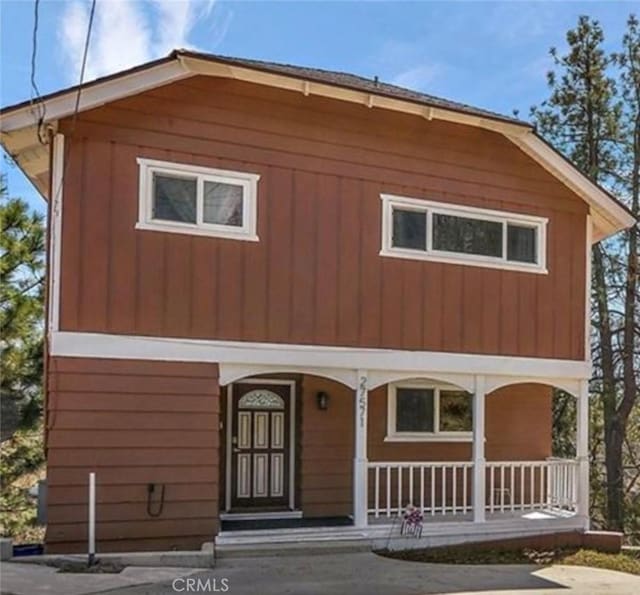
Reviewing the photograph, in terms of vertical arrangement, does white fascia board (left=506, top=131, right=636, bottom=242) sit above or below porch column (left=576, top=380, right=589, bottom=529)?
above

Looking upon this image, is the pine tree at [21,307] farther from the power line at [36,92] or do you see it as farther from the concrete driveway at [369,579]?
the concrete driveway at [369,579]

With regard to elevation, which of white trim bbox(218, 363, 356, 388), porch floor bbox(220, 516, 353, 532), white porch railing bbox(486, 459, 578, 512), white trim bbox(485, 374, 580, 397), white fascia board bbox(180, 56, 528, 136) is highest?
white fascia board bbox(180, 56, 528, 136)

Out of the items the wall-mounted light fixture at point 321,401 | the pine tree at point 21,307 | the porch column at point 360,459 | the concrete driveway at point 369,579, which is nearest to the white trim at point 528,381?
the porch column at point 360,459

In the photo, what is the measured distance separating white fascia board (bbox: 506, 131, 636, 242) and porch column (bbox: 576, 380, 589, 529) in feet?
8.88

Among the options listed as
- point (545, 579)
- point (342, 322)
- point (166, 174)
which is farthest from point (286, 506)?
point (166, 174)

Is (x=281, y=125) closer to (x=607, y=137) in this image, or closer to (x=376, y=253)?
(x=376, y=253)

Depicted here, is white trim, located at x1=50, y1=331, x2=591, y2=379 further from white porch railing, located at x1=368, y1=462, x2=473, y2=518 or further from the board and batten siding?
white porch railing, located at x1=368, y1=462, x2=473, y2=518

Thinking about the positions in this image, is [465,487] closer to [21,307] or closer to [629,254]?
[21,307]

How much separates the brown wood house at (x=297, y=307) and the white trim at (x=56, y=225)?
0.03 m

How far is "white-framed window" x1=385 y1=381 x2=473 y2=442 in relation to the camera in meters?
11.6

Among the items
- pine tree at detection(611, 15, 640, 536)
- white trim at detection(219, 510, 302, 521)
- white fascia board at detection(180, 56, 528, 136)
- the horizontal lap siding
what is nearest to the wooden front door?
white trim at detection(219, 510, 302, 521)

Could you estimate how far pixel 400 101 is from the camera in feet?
33.7

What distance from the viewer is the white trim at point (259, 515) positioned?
1037cm

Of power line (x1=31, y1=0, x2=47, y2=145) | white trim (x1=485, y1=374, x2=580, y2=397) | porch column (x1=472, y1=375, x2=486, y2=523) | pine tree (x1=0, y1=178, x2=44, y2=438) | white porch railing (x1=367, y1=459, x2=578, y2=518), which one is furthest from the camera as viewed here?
pine tree (x1=0, y1=178, x2=44, y2=438)
